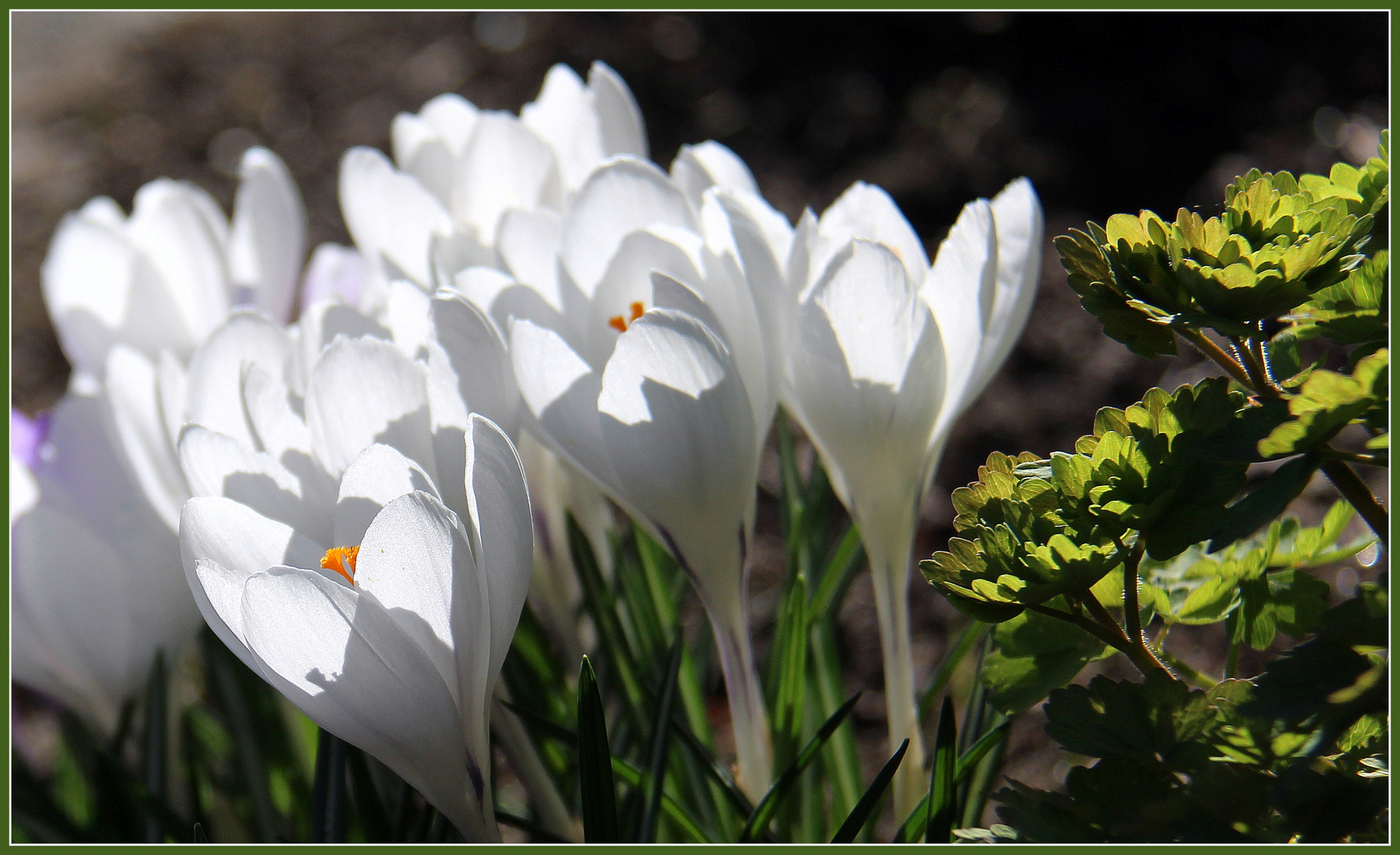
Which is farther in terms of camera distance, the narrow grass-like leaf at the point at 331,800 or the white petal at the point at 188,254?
the white petal at the point at 188,254

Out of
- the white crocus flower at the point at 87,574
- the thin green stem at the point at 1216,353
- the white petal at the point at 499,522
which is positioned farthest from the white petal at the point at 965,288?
the white crocus flower at the point at 87,574

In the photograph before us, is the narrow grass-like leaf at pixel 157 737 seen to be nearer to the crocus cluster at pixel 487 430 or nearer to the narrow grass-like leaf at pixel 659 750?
the crocus cluster at pixel 487 430

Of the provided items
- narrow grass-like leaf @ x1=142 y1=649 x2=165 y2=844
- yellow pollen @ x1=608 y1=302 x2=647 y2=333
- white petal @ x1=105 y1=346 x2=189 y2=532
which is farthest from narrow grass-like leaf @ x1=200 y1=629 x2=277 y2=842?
yellow pollen @ x1=608 y1=302 x2=647 y2=333

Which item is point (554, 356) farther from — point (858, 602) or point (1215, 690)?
point (858, 602)

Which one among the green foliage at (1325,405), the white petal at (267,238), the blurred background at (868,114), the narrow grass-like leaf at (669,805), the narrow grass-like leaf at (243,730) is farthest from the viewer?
the blurred background at (868,114)

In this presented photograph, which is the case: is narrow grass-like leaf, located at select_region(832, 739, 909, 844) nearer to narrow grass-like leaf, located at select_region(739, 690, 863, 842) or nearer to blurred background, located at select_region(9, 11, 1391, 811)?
narrow grass-like leaf, located at select_region(739, 690, 863, 842)

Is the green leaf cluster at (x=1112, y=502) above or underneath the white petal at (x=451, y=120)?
underneath
